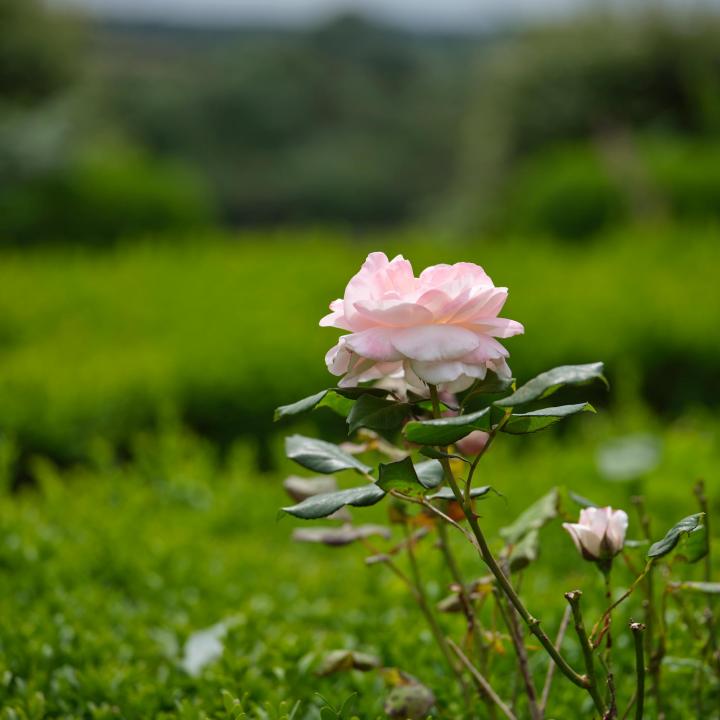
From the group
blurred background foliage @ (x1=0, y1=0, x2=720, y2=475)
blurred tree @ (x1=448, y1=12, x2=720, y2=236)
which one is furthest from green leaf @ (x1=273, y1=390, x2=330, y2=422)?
blurred tree @ (x1=448, y1=12, x2=720, y2=236)

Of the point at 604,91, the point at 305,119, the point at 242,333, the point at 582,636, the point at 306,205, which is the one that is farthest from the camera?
the point at 305,119

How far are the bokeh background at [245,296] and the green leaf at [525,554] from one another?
1.44 feet

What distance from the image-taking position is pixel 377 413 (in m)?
0.96

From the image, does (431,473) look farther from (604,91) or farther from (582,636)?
(604,91)

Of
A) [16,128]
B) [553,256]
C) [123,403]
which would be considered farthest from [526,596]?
[16,128]

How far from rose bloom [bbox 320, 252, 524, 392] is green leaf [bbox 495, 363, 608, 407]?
35 mm

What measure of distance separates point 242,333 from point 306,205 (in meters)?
15.1

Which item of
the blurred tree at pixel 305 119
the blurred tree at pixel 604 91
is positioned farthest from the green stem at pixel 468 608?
the blurred tree at pixel 305 119

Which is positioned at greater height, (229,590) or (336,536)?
(336,536)

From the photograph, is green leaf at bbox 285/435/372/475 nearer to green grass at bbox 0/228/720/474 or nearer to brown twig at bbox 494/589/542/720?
brown twig at bbox 494/589/542/720

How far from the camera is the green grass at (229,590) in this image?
1505 mm

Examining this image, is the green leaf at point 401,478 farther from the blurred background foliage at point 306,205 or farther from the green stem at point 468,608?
the blurred background foliage at point 306,205

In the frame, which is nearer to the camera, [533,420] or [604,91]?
[533,420]

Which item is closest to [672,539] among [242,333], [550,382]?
[550,382]
